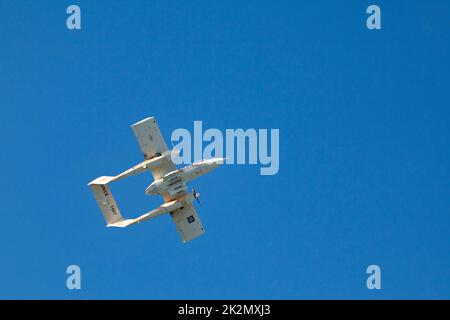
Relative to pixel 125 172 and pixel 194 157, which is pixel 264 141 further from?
pixel 125 172

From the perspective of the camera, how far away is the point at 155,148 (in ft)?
246

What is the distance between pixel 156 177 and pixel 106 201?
4050 mm

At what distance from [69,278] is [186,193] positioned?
9.94 m

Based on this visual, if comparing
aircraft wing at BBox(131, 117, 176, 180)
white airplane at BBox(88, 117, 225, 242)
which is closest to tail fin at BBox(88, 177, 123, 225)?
white airplane at BBox(88, 117, 225, 242)

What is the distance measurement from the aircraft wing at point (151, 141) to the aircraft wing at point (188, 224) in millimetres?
3704

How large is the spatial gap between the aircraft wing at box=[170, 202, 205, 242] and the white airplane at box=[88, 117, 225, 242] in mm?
856

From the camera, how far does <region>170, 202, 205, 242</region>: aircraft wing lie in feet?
253

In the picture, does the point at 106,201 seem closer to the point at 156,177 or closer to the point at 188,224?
the point at 156,177

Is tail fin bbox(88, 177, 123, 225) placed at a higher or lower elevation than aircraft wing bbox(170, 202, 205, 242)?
higher

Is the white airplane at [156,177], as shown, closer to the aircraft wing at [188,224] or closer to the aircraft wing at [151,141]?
the aircraft wing at [151,141]

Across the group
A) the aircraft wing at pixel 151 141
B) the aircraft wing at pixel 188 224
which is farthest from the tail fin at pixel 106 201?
the aircraft wing at pixel 188 224

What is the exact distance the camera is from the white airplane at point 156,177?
74.6 metres

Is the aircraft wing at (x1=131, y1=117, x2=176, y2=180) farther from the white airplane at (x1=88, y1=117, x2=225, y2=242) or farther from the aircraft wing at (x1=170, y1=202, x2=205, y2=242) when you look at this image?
Answer: the aircraft wing at (x1=170, y1=202, x2=205, y2=242)

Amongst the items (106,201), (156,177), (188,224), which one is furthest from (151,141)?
(188,224)
